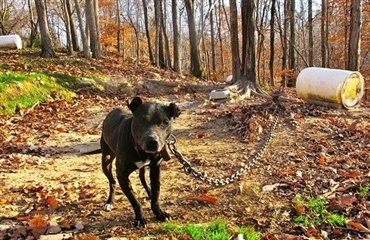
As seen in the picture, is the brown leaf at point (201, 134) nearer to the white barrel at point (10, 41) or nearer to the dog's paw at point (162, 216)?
the dog's paw at point (162, 216)

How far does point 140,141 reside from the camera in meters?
3.44

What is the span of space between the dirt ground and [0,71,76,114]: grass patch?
0.66 m

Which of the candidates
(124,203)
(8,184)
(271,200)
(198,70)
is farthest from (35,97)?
(198,70)

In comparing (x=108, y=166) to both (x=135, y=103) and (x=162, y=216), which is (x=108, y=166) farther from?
(x=135, y=103)

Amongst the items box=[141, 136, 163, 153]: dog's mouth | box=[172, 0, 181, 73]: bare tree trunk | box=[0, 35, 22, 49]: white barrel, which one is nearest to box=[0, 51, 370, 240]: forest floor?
box=[141, 136, 163, 153]: dog's mouth

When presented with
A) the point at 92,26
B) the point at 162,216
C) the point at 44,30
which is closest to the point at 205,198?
the point at 162,216

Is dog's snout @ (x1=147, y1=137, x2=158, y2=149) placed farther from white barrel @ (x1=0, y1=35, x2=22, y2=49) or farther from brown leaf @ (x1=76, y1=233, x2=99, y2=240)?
white barrel @ (x1=0, y1=35, x2=22, y2=49)

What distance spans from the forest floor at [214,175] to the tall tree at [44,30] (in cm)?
651

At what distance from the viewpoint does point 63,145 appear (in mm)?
7734

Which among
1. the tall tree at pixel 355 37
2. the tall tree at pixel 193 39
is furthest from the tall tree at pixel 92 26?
the tall tree at pixel 355 37

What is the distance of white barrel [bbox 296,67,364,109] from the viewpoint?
933 cm

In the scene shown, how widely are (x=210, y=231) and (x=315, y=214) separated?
4.04 ft

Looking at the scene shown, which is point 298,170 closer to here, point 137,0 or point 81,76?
point 81,76

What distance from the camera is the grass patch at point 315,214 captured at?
4062 mm
